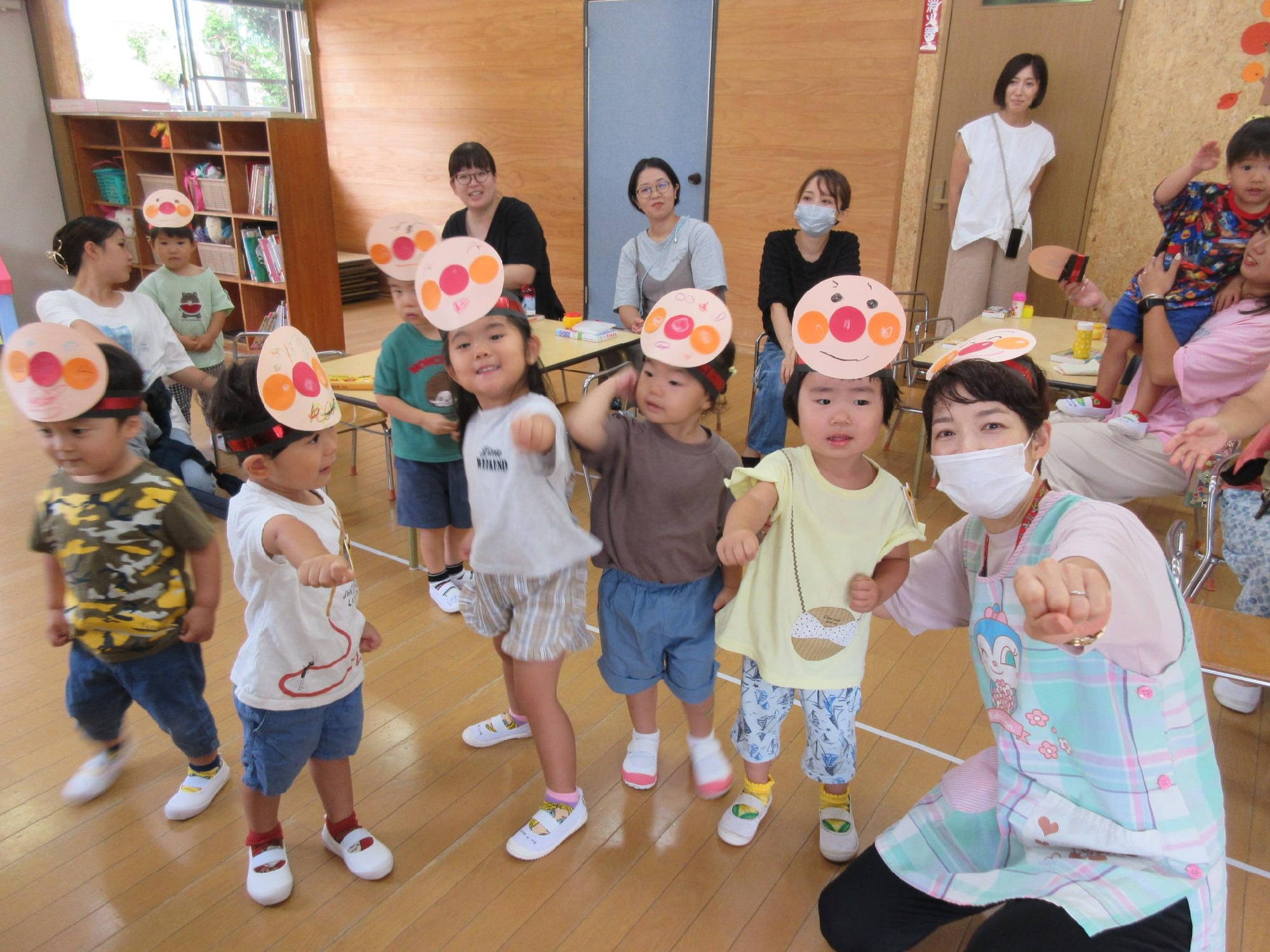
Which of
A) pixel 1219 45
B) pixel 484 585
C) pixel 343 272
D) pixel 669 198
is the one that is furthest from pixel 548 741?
pixel 343 272

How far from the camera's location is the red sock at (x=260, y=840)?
5.60 ft

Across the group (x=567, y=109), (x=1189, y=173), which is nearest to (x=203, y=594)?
(x=1189, y=173)

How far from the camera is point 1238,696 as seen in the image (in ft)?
8.00

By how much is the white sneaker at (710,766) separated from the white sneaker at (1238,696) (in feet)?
5.08

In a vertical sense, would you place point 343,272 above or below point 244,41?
below

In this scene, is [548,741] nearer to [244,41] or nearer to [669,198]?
[669,198]

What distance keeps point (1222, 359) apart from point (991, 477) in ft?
5.23

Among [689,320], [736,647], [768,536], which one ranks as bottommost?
[736,647]

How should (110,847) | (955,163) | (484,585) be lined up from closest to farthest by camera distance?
1. (484,585)
2. (110,847)
3. (955,163)

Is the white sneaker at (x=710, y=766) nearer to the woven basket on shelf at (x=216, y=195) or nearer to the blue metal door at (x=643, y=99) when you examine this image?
the blue metal door at (x=643, y=99)

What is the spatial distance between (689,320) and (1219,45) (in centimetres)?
473

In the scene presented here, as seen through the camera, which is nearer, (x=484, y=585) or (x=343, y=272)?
(x=484, y=585)

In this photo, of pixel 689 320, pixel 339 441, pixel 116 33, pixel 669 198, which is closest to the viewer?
pixel 689 320

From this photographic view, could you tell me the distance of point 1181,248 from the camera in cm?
268
